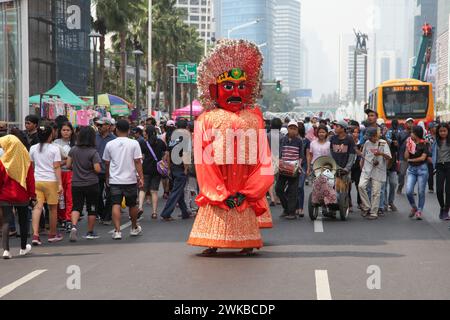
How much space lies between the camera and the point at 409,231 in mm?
13648

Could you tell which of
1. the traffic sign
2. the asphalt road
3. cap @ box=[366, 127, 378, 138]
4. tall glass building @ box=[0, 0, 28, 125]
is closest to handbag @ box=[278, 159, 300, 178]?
cap @ box=[366, 127, 378, 138]

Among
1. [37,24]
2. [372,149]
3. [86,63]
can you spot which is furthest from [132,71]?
[372,149]

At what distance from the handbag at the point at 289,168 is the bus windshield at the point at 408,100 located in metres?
26.8

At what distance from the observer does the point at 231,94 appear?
1125 centimetres

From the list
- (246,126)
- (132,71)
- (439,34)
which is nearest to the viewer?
(246,126)

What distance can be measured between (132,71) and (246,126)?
9256cm

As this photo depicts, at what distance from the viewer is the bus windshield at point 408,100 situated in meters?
41.7

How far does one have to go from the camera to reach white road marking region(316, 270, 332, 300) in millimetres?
7992

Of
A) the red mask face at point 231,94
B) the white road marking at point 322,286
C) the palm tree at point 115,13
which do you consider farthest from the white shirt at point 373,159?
the palm tree at point 115,13

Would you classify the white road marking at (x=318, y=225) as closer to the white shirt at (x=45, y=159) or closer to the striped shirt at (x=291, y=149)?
the striped shirt at (x=291, y=149)

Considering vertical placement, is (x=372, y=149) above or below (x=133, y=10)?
below

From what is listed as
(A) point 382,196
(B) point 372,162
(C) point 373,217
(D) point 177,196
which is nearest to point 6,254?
(D) point 177,196

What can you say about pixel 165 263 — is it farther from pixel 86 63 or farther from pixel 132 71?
pixel 132 71

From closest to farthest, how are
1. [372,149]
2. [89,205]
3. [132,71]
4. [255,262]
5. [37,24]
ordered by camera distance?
[255,262], [89,205], [372,149], [37,24], [132,71]
